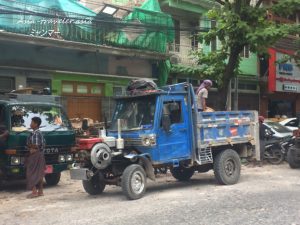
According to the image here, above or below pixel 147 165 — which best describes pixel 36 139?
→ above

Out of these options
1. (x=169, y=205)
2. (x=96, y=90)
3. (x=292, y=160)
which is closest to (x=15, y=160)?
(x=169, y=205)

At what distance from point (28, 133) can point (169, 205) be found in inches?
163

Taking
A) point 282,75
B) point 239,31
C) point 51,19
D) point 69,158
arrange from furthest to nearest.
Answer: point 282,75
point 51,19
point 239,31
point 69,158

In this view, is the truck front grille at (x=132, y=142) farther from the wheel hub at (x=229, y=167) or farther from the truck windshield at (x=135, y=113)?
the wheel hub at (x=229, y=167)

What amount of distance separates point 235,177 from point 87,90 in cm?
890

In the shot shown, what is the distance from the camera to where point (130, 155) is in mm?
10180

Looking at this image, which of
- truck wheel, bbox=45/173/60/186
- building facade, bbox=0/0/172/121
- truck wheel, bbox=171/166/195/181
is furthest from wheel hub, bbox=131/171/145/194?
building facade, bbox=0/0/172/121

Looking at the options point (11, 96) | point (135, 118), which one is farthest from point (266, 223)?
point (11, 96)

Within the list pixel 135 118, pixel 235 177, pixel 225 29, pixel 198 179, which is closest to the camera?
pixel 135 118

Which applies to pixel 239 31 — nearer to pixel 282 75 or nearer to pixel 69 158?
pixel 69 158

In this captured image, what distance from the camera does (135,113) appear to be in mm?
10891

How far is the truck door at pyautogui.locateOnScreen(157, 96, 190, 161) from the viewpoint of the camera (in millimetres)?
10516

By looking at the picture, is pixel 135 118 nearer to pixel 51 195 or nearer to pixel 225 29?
pixel 51 195

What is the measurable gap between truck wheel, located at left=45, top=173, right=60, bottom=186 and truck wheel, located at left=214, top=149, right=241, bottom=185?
403 cm
